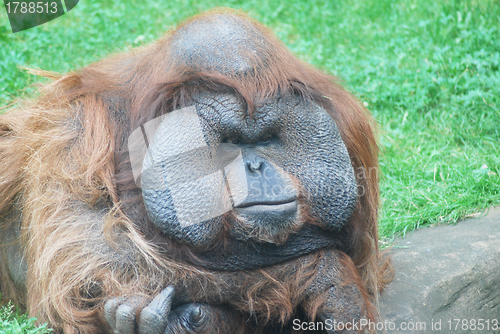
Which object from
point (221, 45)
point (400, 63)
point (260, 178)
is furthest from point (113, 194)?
point (400, 63)

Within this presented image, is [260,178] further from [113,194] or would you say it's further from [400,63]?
[400,63]

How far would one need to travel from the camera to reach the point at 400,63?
559 centimetres

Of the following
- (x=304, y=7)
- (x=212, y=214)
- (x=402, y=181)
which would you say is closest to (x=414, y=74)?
(x=402, y=181)

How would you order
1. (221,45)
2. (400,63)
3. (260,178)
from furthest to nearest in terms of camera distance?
(400,63) < (221,45) < (260,178)

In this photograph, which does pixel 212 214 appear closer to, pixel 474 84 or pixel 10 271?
pixel 10 271

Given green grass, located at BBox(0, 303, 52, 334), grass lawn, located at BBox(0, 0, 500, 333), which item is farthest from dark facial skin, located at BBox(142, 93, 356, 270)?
grass lawn, located at BBox(0, 0, 500, 333)

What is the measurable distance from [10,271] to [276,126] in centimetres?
174

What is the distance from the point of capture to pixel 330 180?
250cm

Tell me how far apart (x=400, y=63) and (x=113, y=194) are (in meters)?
3.82

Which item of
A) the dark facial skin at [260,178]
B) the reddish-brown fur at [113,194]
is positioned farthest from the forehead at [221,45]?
the dark facial skin at [260,178]

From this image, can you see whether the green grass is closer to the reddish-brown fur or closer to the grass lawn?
the reddish-brown fur

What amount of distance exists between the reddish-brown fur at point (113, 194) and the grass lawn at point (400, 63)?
3.25 ft

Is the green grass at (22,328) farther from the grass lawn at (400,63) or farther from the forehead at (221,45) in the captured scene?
the grass lawn at (400,63)

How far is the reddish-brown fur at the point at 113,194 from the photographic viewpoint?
2.46 m
